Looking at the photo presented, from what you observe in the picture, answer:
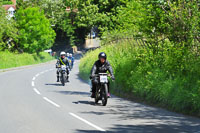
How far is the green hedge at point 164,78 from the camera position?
38.3 ft

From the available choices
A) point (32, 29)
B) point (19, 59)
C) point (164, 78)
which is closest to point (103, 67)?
point (164, 78)

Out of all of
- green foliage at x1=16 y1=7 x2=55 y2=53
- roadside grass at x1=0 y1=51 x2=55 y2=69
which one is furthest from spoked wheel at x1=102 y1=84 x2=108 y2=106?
green foliage at x1=16 y1=7 x2=55 y2=53

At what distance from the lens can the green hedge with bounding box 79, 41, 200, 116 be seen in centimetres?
1166

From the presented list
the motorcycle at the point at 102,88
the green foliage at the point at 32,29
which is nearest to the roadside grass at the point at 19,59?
the green foliage at the point at 32,29

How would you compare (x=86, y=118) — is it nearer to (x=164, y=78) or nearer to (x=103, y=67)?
(x=103, y=67)

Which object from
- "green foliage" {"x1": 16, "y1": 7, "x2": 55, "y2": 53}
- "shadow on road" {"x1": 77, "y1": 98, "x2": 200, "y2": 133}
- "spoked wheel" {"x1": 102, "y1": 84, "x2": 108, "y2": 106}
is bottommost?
"shadow on road" {"x1": 77, "y1": 98, "x2": 200, "y2": 133}

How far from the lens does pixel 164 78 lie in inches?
550

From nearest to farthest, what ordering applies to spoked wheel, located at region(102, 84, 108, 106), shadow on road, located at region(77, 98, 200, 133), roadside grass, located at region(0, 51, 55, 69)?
shadow on road, located at region(77, 98, 200, 133)
spoked wheel, located at region(102, 84, 108, 106)
roadside grass, located at region(0, 51, 55, 69)

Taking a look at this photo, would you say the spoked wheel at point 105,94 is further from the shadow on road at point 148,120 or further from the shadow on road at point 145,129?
the shadow on road at point 145,129

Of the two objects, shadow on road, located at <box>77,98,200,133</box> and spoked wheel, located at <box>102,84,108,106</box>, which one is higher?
spoked wheel, located at <box>102,84,108,106</box>

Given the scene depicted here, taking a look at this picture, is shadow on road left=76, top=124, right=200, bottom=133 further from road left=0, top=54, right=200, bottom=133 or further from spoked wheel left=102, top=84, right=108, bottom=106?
spoked wheel left=102, top=84, right=108, bottom=106

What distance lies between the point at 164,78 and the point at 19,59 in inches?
1542

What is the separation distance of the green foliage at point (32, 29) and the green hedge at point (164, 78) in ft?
127

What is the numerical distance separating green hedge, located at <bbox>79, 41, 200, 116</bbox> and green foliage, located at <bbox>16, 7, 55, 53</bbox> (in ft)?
127
